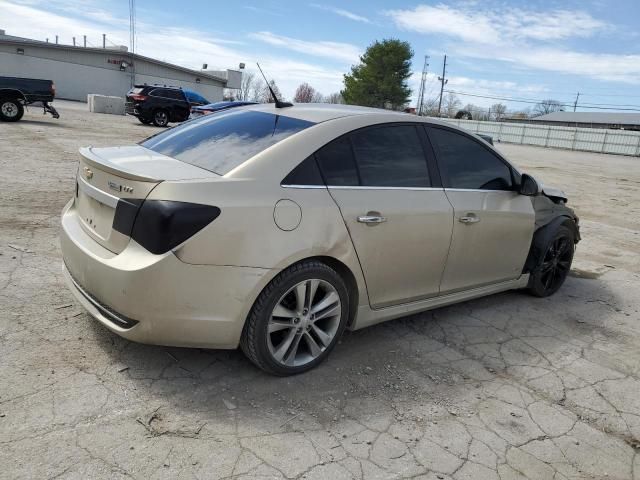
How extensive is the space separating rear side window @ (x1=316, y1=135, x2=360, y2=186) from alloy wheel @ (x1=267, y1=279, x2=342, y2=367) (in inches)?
25.1

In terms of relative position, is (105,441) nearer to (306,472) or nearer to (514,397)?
(306,472)

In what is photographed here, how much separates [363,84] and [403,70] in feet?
17.1

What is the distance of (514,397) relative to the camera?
3113mm

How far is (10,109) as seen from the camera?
53.7ft

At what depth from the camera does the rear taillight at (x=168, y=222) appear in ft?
8.25

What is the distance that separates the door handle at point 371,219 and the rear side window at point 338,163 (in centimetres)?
23

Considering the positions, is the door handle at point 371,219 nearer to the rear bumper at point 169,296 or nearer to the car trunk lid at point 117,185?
the rear bumper at point 169,296

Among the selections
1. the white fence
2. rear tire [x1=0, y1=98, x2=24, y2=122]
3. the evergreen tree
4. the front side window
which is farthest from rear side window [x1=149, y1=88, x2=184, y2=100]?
the evergreen tree

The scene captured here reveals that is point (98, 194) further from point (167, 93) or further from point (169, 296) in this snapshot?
point (167, 93)

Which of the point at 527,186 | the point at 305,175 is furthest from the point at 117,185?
the point at 527,186

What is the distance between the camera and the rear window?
300 centimetres

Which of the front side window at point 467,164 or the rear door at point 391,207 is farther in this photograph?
the front side window at point 467,164

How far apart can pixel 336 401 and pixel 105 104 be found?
3127cm

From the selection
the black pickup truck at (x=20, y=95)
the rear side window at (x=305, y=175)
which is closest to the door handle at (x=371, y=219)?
the rear side window at (x=305, y=175)
